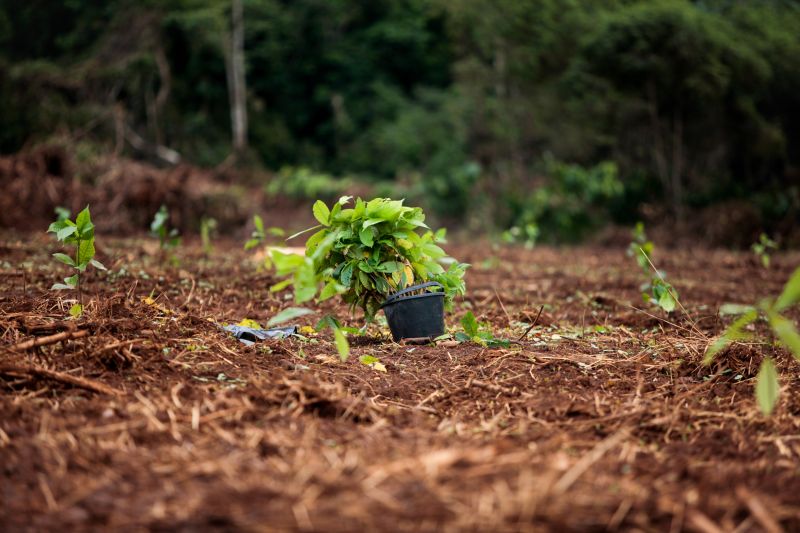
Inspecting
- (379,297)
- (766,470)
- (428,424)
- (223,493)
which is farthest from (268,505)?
(379,297)

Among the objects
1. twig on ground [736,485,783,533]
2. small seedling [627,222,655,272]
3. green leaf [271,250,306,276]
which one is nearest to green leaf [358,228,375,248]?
green leaf [271,250,306,276]

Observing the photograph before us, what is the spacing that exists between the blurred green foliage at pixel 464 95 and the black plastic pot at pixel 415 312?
838 centimetres

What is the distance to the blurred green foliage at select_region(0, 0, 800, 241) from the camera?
12.3 m

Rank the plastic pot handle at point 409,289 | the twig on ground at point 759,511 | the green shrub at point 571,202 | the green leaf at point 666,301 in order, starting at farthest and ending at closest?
the green shrub at point 571,202 < the green leaf at point 666,301 < the plastic pot handle at point 409,289 < the twig on ground at point 759,511

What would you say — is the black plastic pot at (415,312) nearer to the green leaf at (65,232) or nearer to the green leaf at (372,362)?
the green leaf at (372,362)

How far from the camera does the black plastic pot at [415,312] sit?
352 cm

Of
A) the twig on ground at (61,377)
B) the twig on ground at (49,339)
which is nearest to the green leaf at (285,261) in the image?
the twig on ground at (61,377)

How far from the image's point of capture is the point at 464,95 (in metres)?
17.3

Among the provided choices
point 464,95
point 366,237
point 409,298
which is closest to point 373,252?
point 366,237

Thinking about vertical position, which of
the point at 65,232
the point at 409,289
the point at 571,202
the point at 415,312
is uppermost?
the point at 65,232

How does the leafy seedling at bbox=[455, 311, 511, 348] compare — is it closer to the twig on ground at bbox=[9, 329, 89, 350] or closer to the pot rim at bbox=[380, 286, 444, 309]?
the pot rim at bbox=[380, 286, 444, 309]

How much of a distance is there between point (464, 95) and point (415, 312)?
14417mm

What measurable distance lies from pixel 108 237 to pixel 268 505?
25.9ft

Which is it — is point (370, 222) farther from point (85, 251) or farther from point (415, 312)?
point (85, 251)
